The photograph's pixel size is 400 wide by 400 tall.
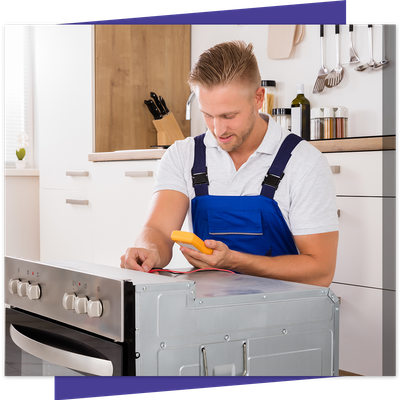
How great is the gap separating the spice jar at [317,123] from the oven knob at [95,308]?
1715 mm

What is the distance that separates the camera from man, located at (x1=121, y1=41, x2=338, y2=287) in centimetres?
125

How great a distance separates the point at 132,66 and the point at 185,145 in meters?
1.71

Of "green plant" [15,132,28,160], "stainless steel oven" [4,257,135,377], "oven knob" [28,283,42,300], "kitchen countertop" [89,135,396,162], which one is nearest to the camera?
"stainless steel oven" [4,257,135,377]

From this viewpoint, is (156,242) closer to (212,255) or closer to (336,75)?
(212,255)

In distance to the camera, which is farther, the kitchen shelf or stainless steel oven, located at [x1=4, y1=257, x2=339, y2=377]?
the kitchen shelf

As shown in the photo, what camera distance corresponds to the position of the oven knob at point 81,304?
79 cm

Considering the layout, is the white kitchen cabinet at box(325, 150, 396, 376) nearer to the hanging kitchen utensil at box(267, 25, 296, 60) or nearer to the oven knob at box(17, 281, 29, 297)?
the hanging kitchen utensil at box(267, 25, 296, 60)

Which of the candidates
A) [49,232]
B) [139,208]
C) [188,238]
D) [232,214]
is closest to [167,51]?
[139,208]

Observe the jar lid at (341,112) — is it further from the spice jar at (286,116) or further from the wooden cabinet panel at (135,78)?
the wooden cabinet panel at (135,78)

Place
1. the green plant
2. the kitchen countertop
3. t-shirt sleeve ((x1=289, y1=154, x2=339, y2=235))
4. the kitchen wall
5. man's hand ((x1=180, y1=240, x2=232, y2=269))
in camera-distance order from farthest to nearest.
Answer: the green plant → the kitchen wall → the kitchen countertop → t-shirt sleeve ((x1=289, y1=154, x2=339, y2=235)) → man's hand ((x1=180, y1=240, x2=232, y2=269))

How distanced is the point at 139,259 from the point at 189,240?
17 centimetres

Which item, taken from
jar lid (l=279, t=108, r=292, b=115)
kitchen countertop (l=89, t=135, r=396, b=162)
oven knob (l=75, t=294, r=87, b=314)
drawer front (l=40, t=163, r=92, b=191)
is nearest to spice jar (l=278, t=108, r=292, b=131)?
jar lid (l=279, t=108, r=292, b=115)

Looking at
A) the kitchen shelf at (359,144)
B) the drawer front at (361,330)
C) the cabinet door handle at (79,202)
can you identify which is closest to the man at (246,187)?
the kitchen shelf at (359,144)

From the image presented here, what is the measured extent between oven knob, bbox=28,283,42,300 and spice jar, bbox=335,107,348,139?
5.59ft
